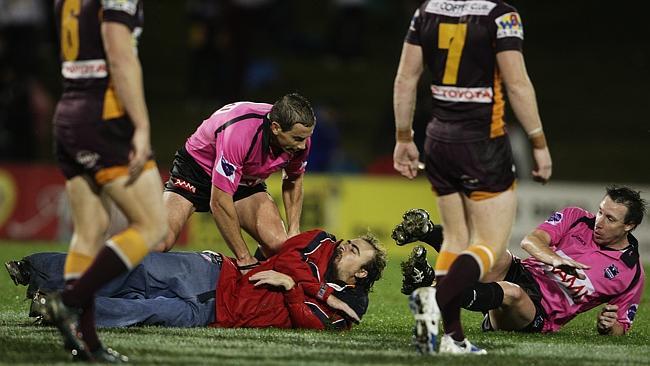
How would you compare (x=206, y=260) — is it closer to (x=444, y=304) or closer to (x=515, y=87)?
(x=444, y=304)

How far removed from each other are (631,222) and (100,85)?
3.59 m

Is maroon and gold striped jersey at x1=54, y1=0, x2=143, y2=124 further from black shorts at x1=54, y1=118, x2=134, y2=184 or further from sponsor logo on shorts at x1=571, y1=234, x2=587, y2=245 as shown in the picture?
sponsor logo on shorts at x1=571, y1=234, x2=587, y2=245

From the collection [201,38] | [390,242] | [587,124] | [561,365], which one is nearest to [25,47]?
[201,38]

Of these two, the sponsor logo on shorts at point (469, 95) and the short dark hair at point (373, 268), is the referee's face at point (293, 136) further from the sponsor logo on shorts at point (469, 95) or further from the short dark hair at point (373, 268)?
the sponsor logo on shorts at point (469, 95)

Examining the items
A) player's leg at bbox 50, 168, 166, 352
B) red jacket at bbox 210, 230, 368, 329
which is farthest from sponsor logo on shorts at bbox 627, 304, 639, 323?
player's leg at bbox 50, 168, 166, 352

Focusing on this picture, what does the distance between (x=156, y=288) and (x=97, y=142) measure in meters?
1.85

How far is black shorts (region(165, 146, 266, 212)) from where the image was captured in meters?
7.95

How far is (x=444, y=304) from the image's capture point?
5.73m

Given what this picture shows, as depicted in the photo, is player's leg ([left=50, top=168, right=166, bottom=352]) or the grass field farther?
the grass field

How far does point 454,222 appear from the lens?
19.5ft

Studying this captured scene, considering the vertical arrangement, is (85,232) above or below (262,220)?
above

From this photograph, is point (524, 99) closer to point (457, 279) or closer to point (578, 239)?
point (457, 279)

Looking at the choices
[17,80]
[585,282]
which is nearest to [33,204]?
[17,80]

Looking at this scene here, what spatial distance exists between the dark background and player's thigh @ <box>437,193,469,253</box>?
8977mm
